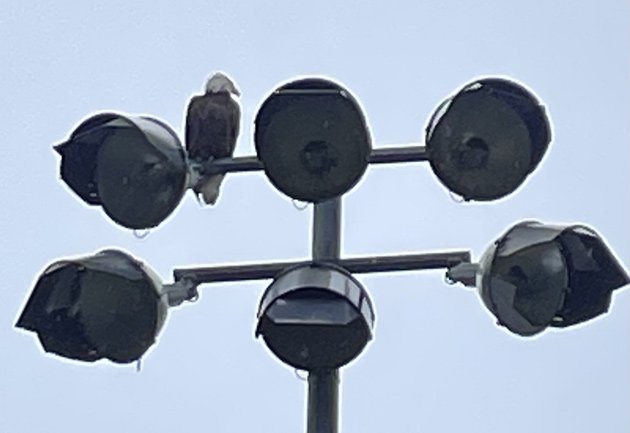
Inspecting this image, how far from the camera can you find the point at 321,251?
13.8 feet

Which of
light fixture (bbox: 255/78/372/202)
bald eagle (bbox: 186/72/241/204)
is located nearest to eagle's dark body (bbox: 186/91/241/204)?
bald eagle (bbox: 186/72/241/204)

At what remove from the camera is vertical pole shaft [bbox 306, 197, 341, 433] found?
4.02m

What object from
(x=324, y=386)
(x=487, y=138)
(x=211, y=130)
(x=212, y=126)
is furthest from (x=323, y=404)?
(x=212, y=126)

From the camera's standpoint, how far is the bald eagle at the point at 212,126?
452 cm

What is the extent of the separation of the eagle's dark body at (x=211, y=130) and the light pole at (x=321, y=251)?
30 centimetres

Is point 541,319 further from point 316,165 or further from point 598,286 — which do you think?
point 316,165

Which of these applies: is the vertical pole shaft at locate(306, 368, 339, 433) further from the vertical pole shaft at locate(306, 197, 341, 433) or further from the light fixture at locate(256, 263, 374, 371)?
the light fixture at locate(256, 263, 374, 371)

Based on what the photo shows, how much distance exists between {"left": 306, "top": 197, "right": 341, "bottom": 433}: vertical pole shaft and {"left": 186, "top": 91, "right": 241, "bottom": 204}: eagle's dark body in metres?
0.42

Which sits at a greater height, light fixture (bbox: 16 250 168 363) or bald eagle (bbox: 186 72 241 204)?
bald eagle (bbox: 186 72 241 204)

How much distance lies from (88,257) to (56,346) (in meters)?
0.26

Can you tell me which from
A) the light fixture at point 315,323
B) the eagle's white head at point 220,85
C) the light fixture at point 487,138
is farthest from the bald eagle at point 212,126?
the light fixture at point 487,138

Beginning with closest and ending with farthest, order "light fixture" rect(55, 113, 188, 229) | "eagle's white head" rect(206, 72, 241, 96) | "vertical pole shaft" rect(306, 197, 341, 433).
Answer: "vertical pole shaft" rect(306, 197, 341, 433) < "light fixture" rect(55, 113, 188, 229) < "eagle's white head" rect(206, 72, 241, 96)

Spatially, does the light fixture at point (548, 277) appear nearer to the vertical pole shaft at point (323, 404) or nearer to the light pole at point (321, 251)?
the light pole at point (321, 251)

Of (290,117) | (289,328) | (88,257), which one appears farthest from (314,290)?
(88,257)
